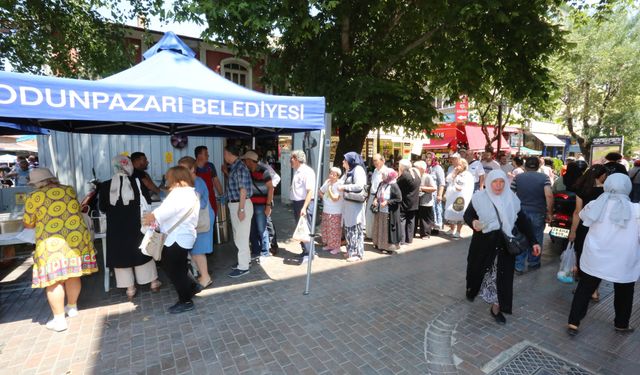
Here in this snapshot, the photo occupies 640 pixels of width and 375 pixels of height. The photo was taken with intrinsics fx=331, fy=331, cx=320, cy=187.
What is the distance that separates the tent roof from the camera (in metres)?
2.84

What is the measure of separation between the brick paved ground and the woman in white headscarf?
1.86ft

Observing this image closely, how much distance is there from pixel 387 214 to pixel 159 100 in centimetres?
421

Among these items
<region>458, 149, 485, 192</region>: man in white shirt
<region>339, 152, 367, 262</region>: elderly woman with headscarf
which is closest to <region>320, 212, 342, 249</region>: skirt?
<region>339, 152, 367, 262</region>: elderly woman with headscarf

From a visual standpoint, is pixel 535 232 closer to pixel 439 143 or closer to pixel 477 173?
pixel 477 173

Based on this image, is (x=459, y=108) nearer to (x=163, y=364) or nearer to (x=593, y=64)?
(x=593, y=64)

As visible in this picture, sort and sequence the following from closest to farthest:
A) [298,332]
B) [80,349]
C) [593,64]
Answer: [80,349] → [298,332] → [593,64]

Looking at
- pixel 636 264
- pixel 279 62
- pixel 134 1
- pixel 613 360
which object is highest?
pixel 134 1

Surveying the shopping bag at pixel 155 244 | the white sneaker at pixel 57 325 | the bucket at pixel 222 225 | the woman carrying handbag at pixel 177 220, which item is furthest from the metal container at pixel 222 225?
the white sneaker at pixel 57 325

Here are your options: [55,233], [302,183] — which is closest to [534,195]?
[302,183]

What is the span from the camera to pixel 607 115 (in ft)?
71.3

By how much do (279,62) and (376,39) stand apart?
2.61 metres

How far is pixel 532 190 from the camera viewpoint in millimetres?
5184

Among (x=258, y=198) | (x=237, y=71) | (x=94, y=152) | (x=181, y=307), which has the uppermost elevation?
(x=237, y=71)

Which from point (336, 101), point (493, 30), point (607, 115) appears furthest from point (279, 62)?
point (607, 115)
